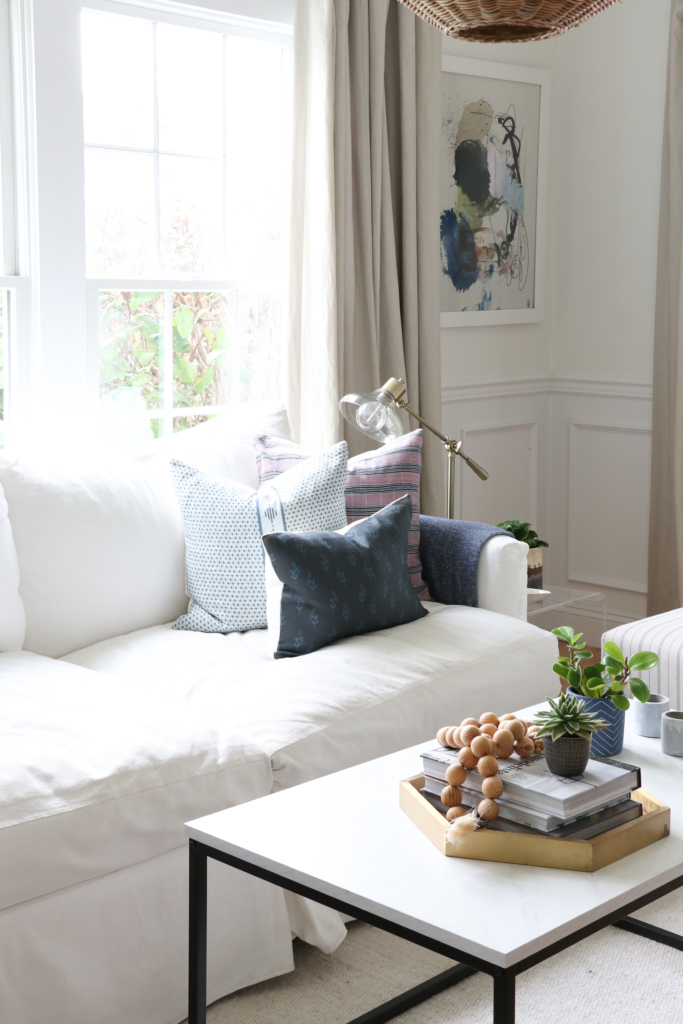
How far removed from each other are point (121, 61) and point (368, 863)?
101 inches

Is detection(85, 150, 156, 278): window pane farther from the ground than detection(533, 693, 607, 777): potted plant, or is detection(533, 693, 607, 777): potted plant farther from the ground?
detection(85, 150, 156, 278): window pane

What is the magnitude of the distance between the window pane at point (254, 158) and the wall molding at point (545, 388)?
923 mm

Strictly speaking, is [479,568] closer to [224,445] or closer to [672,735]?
[224,445]

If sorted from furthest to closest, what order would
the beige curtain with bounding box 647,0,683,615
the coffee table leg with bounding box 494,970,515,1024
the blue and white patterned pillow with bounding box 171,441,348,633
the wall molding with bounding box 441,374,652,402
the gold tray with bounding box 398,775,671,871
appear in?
the wall molding with bounding box 441,374,652,402, the beige curtain with bounding box 647,0,683,615, the blue and white patterned pillow with bounding box 171,441,348,633, the gold tray with bounding box 398,775,671,871, the coffee table leg with bounding box 494,970,515,1024

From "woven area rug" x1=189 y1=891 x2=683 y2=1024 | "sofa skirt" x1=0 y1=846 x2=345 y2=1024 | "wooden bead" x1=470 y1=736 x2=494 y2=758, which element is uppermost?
"wooden bead" x1=470 y1=736 x2=494 y2=758

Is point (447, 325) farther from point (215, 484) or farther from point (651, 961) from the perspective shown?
point (651, 961)

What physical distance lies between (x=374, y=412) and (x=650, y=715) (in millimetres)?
1377

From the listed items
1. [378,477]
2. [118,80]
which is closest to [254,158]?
[118,80]

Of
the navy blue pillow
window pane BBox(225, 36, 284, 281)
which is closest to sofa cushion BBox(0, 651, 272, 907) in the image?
the navy blue pillow

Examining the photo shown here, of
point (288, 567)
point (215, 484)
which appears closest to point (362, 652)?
point (288, 567)

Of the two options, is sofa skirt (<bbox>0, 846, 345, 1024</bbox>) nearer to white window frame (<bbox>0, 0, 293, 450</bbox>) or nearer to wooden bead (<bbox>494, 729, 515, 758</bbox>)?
wooden bead (<bbox>494, 729, 515, 758</bbox>)

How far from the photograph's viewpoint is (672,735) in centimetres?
174

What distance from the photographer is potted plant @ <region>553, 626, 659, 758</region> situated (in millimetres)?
1684

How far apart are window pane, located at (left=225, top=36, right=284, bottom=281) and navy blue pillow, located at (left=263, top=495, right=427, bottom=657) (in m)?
1.35
